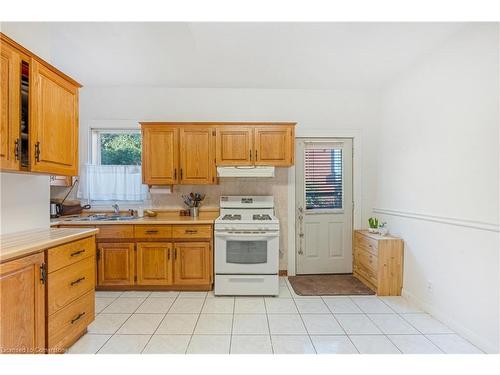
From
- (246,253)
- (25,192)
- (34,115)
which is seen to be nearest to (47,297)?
(25,192)

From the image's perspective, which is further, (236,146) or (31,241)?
(236,146)

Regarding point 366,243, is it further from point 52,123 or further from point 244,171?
point 52,123

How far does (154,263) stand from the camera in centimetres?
307

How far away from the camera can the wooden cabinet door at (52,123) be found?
1715mm

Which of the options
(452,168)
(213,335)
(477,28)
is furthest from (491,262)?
(213,335)

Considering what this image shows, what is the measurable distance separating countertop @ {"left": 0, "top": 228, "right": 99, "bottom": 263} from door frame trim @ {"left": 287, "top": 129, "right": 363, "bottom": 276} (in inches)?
98.2

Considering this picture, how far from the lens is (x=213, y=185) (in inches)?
145

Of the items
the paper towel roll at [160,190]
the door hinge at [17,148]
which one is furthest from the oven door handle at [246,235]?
the door hinge at [17,148]

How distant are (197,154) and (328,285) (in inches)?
95.7

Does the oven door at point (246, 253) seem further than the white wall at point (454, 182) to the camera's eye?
Yes

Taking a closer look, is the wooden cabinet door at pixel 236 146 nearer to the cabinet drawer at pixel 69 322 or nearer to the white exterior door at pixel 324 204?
the white exterior door at pixel 324 204

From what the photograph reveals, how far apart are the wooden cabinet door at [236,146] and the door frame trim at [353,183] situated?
74 centimetres

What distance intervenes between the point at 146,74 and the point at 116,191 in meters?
1.67

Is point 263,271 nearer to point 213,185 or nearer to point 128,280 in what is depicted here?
point 213,185
